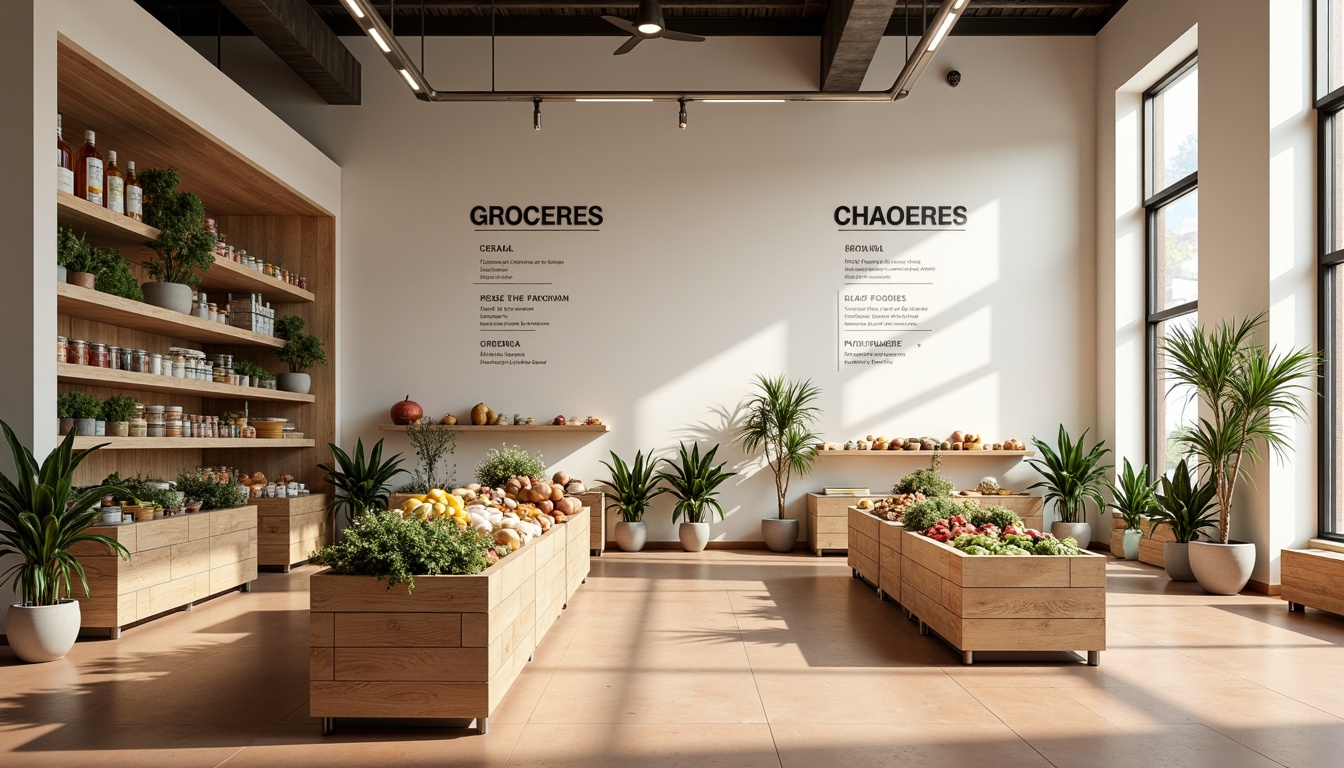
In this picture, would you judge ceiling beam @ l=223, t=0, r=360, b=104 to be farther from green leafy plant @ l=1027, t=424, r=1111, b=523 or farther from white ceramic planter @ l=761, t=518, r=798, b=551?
green leafy plant @ l=1027, t=424, r=1111, b=523

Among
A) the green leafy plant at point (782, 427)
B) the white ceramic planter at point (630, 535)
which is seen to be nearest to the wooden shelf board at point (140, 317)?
the white ceramic planter at point (630, 535)

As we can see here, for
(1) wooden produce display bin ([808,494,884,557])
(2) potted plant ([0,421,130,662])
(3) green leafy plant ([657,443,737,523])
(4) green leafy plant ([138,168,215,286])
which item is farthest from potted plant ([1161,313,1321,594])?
(2) potted plant ([0,421,130,662])

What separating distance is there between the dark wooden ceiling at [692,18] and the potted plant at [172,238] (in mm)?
3762

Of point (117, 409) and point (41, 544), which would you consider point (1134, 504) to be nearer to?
point (117, 409)

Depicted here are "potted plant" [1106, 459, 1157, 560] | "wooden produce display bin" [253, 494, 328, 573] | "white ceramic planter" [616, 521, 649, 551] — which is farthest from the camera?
"white ceramic planter" [616, 521, 649, 551]

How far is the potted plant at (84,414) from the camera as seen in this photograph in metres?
6.01

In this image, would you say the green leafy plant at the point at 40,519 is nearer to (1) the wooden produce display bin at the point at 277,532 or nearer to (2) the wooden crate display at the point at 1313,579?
(1) the wooden produce display bin at the point at 277,532

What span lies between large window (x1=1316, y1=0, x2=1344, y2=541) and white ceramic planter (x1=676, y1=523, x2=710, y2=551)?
5025 mm

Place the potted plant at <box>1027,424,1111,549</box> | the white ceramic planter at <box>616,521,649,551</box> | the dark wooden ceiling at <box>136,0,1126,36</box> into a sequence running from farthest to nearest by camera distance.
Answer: the dark wooden ceiling at <box>136,0,1126,36</box>
the white ceramic planter at <box>616,521,649,551</box>
the potted plant at <box>1027,424,1111,549</box>

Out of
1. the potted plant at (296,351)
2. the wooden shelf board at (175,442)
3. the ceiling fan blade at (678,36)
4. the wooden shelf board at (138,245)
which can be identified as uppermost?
the ceiling fan blade at (678,36)

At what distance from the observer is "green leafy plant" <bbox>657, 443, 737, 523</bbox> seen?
982cm

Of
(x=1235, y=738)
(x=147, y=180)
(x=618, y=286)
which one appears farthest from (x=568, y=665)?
(x=618, y=286)

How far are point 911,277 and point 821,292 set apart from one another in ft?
2.96

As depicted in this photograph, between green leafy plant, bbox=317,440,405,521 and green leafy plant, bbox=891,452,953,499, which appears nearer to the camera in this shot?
green leafy plant, bbox=891,452,953,499
